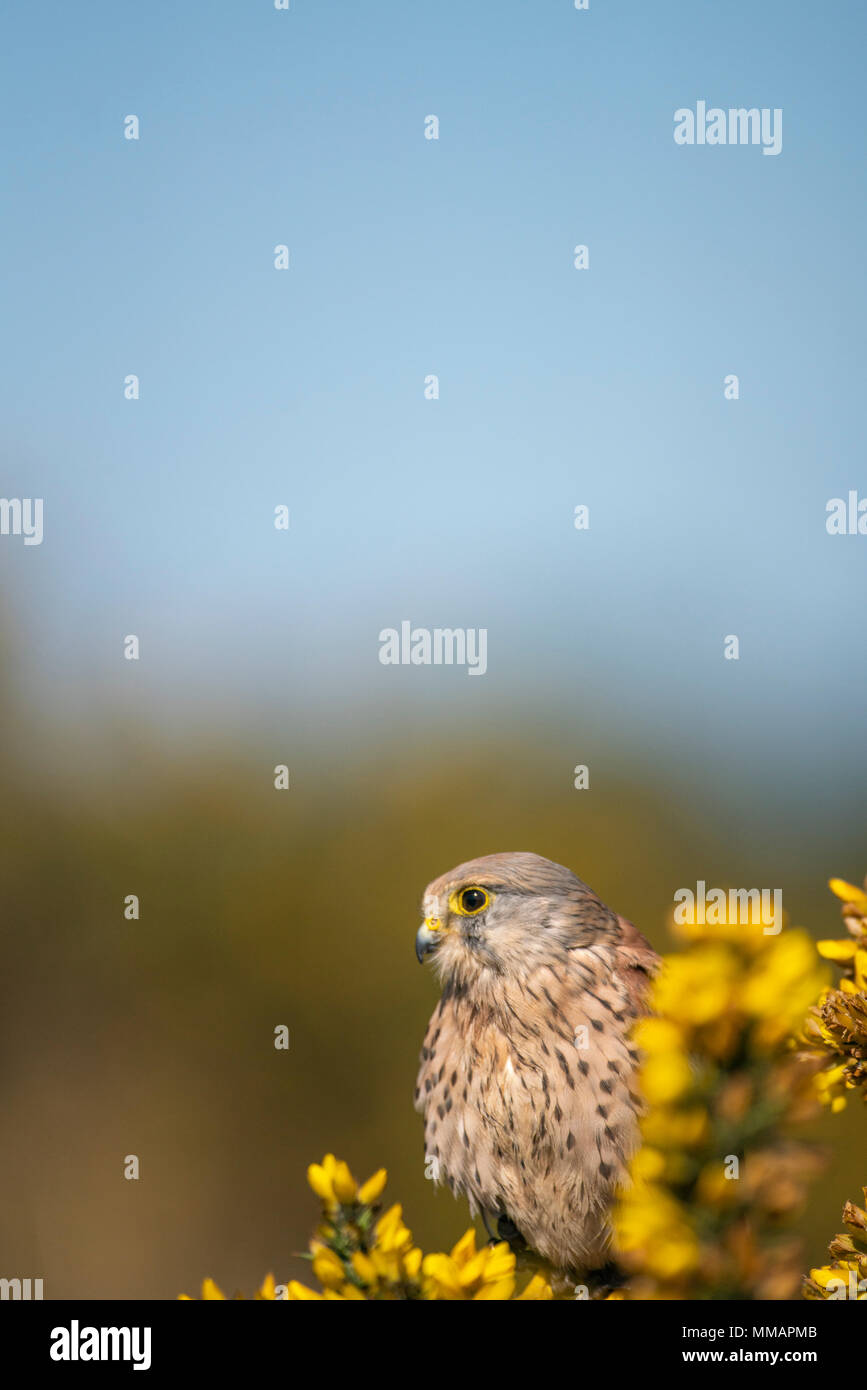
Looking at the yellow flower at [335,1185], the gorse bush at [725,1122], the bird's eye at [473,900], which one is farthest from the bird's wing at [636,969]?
the gorse bush at [725,1122]

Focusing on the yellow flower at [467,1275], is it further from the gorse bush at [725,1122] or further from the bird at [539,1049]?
the bird at [539,1049]

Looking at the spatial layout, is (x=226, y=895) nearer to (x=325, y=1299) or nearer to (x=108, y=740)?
(x=108, y=740)

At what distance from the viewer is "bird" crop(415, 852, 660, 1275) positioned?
1771mm

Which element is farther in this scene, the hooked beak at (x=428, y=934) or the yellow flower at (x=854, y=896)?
the hooked beak at (x=428, y=934)

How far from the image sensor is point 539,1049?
71.9 inches

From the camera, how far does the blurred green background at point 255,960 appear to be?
4.42m

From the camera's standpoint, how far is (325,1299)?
3.46 ft

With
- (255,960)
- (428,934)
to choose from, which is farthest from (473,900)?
(255,960)

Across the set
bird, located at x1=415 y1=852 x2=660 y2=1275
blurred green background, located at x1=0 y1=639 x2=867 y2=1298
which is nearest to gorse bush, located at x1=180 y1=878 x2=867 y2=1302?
bird, located at x1=415 y1=852 x2=660 y2=1275

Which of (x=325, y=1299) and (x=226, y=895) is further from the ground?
(x=226, y=895)

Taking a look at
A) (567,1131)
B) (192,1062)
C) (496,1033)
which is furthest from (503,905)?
(192,1062)

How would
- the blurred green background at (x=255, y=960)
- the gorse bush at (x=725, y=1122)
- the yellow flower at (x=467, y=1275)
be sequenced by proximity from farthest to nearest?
1. the blurred green background at (x=255, y=960)
2. the yellow flower at (x=467, y=1275)
3. the gorse bush at (x=725, y=1122)

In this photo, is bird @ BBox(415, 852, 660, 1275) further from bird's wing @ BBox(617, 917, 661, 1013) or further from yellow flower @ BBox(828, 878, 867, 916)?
yellow flower @ BBox(828, 878, 867, 916)
